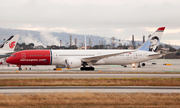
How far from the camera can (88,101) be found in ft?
54.0

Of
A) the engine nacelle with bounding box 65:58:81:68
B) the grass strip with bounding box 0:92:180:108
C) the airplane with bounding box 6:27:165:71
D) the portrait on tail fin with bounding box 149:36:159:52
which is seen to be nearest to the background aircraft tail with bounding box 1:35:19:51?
the airplane with bounding box 6:27:165:71

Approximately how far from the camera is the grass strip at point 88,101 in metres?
15.3

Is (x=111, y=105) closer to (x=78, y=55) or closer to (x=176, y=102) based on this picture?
(x=176, y=102)

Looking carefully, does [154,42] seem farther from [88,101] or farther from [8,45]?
[88,101]

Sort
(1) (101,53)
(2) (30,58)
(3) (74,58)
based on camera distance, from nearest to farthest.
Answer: (2) (30,58) < (3) (74,58) < (1) (101,53)

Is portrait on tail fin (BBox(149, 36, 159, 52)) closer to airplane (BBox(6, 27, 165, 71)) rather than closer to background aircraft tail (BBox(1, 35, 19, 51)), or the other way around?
airplane (BBox(6, 27, 165, 71))

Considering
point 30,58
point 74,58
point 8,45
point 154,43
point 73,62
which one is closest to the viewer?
point 73,62

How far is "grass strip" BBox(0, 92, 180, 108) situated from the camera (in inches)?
603

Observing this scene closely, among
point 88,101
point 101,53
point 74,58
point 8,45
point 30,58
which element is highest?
point 8,45

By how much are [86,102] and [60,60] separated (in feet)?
104

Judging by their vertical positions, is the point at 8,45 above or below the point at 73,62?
above

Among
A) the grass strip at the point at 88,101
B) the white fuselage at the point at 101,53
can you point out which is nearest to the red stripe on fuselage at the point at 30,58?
the white fuselage at the point at 101,53

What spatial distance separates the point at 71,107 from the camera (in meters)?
14.7

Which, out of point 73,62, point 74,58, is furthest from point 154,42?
point 73,62
